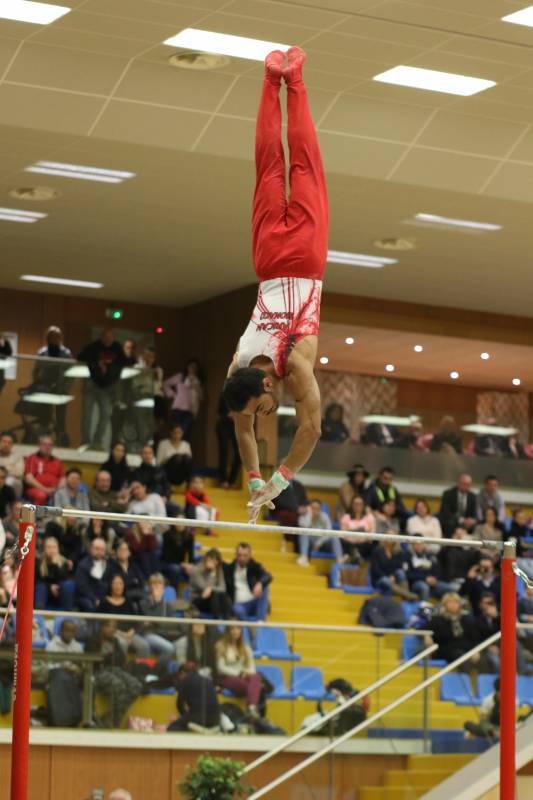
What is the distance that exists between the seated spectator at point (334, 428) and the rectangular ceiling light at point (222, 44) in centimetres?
692

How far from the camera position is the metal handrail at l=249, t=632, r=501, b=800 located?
35.1ft

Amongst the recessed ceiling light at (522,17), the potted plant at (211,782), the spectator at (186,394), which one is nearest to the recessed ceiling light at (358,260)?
the spectator at (186,394)

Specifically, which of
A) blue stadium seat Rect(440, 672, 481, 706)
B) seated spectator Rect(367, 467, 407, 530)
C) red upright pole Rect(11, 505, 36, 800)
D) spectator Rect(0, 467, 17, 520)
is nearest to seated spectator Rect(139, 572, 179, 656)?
spectator Rect(0, 467, 17, 520)

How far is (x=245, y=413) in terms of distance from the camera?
21.7ft

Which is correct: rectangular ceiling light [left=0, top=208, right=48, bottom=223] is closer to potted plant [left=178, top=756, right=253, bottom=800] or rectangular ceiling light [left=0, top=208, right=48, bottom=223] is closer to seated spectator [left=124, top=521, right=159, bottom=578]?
seated spectator [left=124, top=521, right=159, bottom=578]

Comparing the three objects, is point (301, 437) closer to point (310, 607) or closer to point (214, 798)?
point (214, 798)

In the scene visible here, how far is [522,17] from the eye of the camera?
1041cm

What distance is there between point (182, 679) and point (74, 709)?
80cm

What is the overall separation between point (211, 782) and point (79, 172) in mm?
5663

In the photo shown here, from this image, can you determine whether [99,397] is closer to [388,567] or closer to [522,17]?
[388,567]

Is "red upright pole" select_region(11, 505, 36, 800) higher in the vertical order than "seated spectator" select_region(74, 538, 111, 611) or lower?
lower

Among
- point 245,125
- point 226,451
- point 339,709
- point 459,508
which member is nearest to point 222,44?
point 245,125

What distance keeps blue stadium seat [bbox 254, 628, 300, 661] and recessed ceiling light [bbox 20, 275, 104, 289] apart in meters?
7.56

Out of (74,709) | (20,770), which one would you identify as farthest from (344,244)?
(20,770)
